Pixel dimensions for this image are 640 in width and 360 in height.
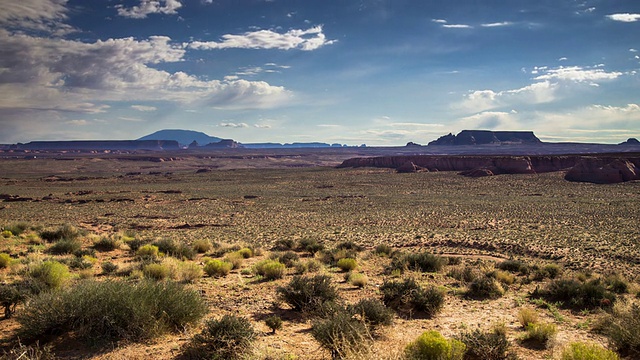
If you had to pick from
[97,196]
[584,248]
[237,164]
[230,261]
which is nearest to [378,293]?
[230,261]

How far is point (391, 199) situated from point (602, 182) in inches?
1394

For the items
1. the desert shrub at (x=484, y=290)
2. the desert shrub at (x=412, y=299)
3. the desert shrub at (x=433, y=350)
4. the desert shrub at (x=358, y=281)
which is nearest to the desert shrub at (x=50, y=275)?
the desert shrub at (x=358, y=281)

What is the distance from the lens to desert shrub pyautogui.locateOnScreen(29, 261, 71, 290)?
8789mm

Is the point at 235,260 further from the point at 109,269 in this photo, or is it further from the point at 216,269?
the point at 109,269

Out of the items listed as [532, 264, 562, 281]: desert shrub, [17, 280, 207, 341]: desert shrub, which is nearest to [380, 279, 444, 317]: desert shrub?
[17, 280, 207, 341]: desert shrub

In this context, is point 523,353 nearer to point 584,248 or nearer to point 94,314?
point 94,314

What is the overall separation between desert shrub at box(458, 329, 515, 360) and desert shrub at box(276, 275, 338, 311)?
3.23 meters

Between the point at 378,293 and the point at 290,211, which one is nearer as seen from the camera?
the point at 378,293

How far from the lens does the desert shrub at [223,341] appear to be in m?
5.73

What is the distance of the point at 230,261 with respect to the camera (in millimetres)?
13617

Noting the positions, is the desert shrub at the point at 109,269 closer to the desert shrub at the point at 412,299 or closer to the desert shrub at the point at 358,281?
the desert shrub at the point at 358,281

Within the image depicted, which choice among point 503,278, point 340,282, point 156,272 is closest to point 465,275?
point 503,278

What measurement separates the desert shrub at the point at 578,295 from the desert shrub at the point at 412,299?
361 cm

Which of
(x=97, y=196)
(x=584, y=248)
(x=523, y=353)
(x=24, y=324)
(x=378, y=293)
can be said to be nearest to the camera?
(x=24, y=324)
